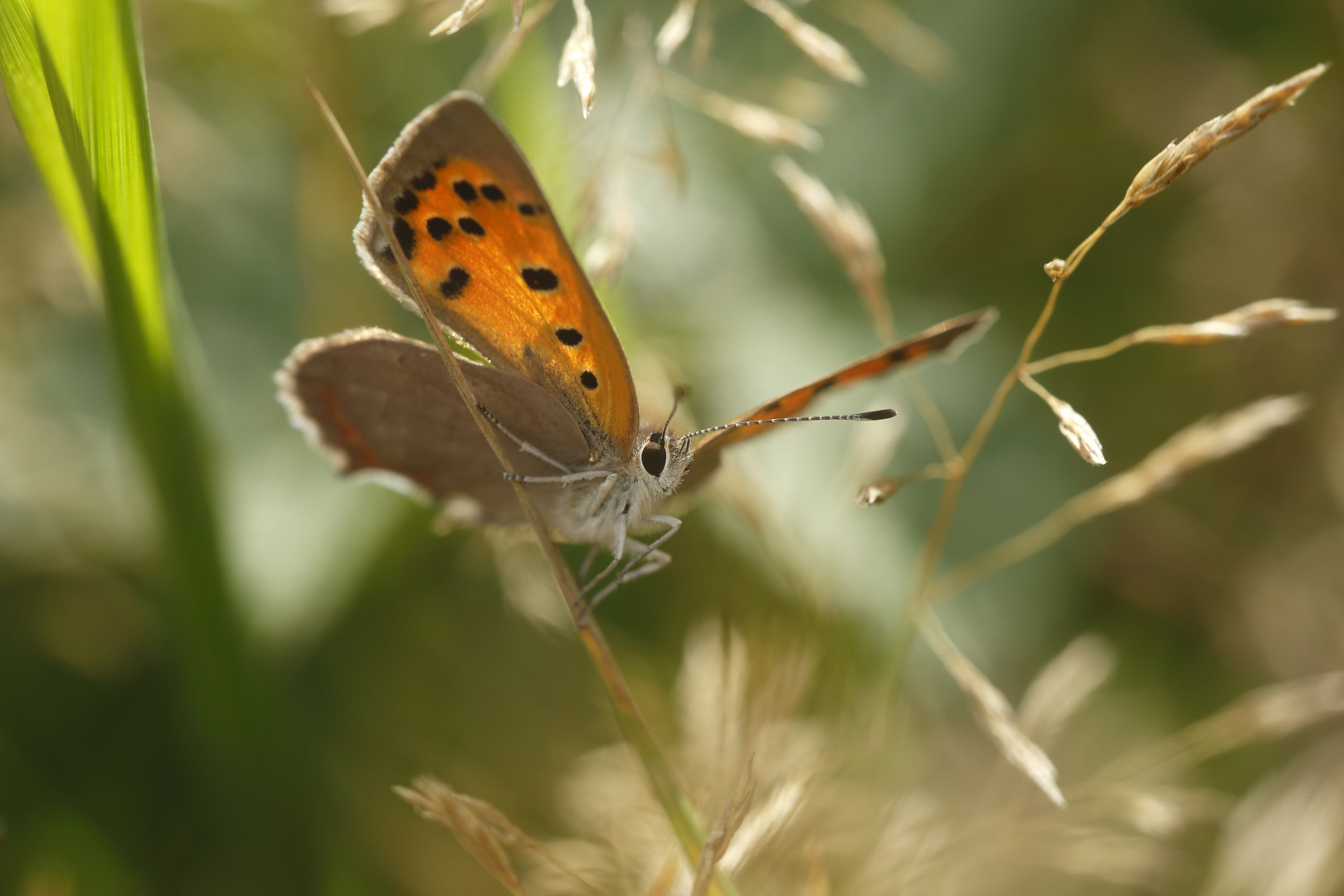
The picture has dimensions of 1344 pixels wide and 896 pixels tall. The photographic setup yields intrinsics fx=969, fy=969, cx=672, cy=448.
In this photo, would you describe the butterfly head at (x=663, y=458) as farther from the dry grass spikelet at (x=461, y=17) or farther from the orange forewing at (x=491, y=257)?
the dry grass spikelet at (x=461, y=17)

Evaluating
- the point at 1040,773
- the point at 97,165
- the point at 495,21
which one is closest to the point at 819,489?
the point at 1040,773

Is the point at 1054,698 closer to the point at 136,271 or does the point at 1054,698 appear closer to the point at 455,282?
the point at 455,282

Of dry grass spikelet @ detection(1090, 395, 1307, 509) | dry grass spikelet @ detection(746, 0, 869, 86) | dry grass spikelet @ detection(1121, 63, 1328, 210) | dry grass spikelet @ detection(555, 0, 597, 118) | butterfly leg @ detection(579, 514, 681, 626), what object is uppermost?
dry grass spikelet @ detection(555, 0, 597, 118)

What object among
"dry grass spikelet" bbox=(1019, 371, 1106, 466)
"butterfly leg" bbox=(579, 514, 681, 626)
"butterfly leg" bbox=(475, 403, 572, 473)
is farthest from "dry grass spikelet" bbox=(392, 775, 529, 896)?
"dry grass spikelet" bbox=(1019, 371, 1106, 466)

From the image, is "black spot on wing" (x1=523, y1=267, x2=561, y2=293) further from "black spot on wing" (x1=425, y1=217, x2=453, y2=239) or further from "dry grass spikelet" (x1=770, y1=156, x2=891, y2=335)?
"dry grass spikelet" (x1=770, y1=156, x2=891, y2=335)

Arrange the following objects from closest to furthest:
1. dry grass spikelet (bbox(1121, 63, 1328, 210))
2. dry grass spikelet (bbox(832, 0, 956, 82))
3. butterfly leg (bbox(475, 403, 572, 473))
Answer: dry grass spikelet (bbox(1121, 63, 1328, 210))
butterfly leg (bbox(475, 403, 572, 473))
dry grass spikelet (bbox(832, 0, 956, 82))

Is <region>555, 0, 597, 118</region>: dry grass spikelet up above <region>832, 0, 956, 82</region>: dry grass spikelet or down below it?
above
